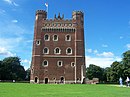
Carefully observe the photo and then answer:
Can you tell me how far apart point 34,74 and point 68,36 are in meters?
12.2

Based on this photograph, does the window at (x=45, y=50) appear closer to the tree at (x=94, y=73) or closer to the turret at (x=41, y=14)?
the turret at (x=41, y=14)

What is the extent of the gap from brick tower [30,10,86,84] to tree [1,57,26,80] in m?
28.7

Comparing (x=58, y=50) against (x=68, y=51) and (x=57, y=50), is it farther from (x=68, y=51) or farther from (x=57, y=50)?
(x=68, y=51)

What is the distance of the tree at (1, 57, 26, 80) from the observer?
85.4 meters

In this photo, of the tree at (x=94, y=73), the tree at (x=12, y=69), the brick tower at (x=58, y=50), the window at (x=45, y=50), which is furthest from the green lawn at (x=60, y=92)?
the tree at (x=94, y=73)

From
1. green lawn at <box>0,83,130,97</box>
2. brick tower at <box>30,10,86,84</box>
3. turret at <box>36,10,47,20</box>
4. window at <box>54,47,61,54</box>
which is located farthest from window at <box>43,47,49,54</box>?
green lawn at <box>0,83,130,97</box>

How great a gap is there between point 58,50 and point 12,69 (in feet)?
134

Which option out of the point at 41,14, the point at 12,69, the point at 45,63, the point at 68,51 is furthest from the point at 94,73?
the point at 41,14

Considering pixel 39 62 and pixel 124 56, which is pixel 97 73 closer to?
pixel 124 56

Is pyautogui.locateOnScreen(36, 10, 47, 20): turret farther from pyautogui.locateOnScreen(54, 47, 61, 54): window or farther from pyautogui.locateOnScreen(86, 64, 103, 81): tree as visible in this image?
pyautogui.locateOnScreen(86, 64, 103, 81): tree

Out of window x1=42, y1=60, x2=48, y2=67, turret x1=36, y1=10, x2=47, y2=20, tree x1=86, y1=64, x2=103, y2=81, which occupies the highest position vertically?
turret x1=36, y1=10, x2=47, y2=20

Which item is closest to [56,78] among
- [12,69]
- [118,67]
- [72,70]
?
[72,70]

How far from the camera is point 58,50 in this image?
2363 inches

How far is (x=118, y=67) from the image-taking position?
218 feet
